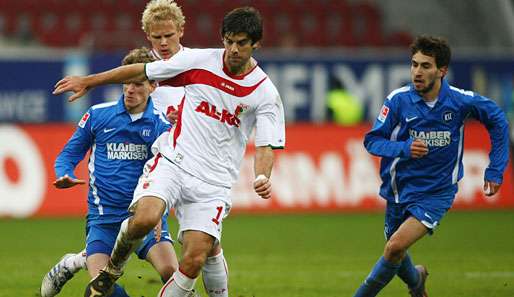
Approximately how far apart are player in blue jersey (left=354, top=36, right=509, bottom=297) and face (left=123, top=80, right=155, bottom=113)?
1710 millimetres

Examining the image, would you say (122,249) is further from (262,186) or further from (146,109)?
(146,109)

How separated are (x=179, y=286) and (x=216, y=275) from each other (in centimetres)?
54

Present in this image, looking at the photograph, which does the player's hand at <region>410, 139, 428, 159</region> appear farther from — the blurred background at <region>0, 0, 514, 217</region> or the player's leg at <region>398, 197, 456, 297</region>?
the blurred background at <region>0, 0, 514, 217</region>

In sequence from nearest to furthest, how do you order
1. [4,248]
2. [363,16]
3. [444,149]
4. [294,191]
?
[444,149] < [4,248] < [294,191] < [363,16]

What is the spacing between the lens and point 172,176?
23.5ft

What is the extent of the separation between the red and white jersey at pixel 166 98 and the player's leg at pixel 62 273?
49.0 inches

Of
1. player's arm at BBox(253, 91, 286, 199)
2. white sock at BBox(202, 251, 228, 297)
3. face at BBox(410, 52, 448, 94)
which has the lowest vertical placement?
white sock at BBox(202, 251, 228, 297)

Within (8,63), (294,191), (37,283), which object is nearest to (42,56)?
(8,63)

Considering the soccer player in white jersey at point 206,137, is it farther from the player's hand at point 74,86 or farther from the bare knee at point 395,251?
the bare knee at point 395,251

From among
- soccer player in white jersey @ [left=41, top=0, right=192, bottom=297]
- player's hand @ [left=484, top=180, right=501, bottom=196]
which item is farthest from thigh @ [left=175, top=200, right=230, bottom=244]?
player's hand @ [left=484, top=180, right=501, bottom=196]

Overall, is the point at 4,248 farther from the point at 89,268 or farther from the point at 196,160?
the point at 196,160

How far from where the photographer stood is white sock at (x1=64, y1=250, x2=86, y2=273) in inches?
319

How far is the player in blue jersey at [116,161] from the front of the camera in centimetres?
779

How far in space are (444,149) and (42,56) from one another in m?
11.5
